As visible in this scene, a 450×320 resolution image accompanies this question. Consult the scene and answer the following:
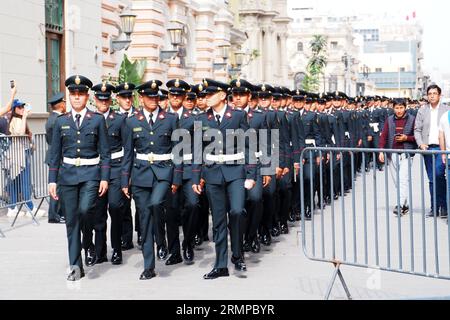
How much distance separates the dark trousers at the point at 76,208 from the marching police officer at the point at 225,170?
1118 millimetres

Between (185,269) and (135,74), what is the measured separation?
14.4 meters

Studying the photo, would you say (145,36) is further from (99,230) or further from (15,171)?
(99,230)

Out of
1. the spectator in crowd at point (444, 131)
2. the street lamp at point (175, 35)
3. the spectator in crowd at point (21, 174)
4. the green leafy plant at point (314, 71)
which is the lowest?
the spectator in crowd at point (21, 174)

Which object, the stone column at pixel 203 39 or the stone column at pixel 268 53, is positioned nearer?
the stone column at pixel 203 39

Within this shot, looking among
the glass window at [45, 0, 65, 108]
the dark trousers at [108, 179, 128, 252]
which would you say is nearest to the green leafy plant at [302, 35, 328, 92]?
the glass window at [45, 0, 65, 108]

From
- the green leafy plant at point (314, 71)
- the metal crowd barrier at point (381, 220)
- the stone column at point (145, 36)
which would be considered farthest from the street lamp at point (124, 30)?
the green leafy plant at point (314, 71)

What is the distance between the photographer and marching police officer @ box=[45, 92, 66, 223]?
1284 centimetres

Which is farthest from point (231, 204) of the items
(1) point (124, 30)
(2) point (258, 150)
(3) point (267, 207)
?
(1) point (124, 30)

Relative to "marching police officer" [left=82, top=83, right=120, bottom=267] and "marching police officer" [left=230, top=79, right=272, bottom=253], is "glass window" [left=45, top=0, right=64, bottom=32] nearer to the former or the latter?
"marching police officer" [left=82, top=83, right=120, bottom=267]

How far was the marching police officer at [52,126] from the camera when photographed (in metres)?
12.8

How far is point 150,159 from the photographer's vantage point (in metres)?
9.27

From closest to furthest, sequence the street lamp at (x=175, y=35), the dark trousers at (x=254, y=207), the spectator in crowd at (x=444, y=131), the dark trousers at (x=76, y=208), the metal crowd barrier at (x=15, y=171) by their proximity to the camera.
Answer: the dark trousers at (x=76, y=208) < the dark trousers at (x=254, y=207) < the spectator in crowd at (x=444, y=131) < the metal crowd barrier at (x=15, y=171) < the street lamp at (x=175, y=35)

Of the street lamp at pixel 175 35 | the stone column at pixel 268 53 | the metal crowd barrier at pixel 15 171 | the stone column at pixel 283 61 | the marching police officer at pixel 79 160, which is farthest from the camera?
the stone column at pixel 283 61

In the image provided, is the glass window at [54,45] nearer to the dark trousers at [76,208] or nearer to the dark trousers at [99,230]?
the dark trousers at [99,230]
